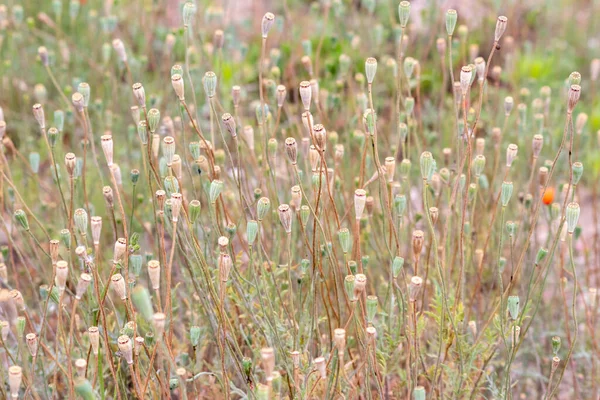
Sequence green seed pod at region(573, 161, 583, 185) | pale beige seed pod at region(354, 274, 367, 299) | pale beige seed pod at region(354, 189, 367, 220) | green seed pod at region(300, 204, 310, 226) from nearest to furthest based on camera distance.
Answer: pale beige seed pod at region(354, 274, 367, 299)
pale beige seed pod at region(354, 189, 367, 220)
green seed pod at region(300, 204, 310, 226)
green seed pod at region(573, 161, 583, 185)

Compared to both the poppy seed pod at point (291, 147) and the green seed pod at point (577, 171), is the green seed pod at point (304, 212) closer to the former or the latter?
the poppy seed pod at point (291, 147)

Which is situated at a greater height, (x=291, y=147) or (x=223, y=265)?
(x=291, y=147)

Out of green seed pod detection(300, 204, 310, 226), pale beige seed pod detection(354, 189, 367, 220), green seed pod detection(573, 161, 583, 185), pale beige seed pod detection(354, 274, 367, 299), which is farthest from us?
green seed pod detection(573, 161, 583, 185)

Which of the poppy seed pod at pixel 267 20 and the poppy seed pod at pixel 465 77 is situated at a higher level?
the poppy seed pod at pixel 267 20

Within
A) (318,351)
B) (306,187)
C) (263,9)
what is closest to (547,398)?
(318,351)

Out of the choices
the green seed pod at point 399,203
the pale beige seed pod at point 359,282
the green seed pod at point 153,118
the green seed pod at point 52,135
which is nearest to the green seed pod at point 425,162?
the green seed pod at point 399,203

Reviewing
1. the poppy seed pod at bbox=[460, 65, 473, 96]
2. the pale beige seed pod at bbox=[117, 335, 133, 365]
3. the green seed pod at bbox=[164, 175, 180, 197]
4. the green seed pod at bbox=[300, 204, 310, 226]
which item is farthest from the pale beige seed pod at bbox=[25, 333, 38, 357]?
the poppy seed pod at bbox=[460, 65, 473, 96]

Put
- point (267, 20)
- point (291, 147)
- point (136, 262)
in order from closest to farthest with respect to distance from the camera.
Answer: point (291, 147) → point (136, 262) → point (267, 20)

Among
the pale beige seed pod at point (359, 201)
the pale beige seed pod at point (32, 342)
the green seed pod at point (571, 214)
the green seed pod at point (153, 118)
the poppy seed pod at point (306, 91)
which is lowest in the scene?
the pale beige seed pod at point (32, 342)

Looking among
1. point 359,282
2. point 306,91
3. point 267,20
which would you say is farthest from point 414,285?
point 267,20

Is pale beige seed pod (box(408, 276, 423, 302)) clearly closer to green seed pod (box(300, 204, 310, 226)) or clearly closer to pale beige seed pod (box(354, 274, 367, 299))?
pale beige seed pod (box(354, 274, 367, 299))

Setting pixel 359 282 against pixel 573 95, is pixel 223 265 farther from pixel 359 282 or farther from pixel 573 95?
pixel 573 95

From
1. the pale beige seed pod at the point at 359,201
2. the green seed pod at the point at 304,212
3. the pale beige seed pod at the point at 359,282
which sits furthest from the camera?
the green seed pod at the point at 304,212

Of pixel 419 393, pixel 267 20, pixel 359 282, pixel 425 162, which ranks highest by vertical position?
pixel 267 20
